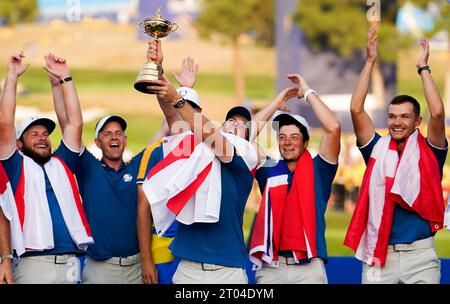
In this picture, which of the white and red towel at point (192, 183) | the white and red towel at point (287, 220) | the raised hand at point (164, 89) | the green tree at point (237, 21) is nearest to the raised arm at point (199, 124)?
the raised hand at point (164, 89)

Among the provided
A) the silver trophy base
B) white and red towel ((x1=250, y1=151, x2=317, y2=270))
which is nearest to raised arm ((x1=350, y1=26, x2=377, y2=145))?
white and red towel ((x1=250, y1=151, x2=317, y2=270))

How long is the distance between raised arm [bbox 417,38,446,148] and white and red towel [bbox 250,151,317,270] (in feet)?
2.71

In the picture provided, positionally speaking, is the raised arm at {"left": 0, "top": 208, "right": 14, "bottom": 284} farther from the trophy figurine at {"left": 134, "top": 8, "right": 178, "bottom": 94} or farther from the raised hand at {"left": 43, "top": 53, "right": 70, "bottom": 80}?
the trophy figurine at {"left": 134, "top": 8, "right": 178, "bottom": 94}

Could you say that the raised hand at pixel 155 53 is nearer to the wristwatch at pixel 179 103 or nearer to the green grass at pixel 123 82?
the wristwatch at pixel 179 103

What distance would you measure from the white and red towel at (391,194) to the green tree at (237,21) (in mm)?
18579

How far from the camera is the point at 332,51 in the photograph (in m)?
23.4

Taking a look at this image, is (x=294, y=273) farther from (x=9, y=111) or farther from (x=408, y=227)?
(x=9, y=111)

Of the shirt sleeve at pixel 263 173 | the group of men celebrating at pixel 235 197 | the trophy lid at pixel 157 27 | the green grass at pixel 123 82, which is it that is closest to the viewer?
the trophy lid at pixel 157 27

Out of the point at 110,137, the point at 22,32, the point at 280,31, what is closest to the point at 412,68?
the point at 280,31

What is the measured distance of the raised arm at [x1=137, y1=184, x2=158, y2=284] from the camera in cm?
654

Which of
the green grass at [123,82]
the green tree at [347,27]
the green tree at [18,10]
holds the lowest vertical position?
the green grass at [123,82]

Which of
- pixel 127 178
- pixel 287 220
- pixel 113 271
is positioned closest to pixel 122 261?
pixel 113 271

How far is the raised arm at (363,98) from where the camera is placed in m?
6.35
